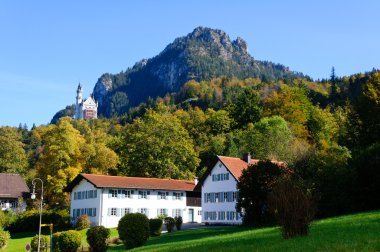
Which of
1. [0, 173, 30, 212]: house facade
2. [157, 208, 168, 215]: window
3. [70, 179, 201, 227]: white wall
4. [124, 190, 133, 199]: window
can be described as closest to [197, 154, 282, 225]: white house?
[157, 208, 168, 215]: window

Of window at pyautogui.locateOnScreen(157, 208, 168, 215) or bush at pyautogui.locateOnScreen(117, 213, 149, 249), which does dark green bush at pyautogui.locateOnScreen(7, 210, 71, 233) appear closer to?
window at pyautogui.locateOnScreen(157, 208, 168, 215)

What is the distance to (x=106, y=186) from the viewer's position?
60.9 meters

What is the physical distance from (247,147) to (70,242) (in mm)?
49120

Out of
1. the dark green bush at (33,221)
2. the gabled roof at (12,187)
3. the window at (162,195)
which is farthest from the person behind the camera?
the gabled roof at (12,187)

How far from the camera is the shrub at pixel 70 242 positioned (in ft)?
126

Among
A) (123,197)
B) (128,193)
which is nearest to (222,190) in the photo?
(128,193)

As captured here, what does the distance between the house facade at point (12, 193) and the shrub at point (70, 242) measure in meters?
39.2

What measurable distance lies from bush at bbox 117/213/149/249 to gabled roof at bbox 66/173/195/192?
27.6 m

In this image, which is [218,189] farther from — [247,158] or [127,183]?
[127,183]

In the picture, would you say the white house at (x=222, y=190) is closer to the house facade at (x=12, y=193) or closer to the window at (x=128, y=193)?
the window at (x=128, y=193)

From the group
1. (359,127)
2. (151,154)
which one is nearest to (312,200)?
(359,127)

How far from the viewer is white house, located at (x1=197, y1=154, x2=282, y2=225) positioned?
5972 cm

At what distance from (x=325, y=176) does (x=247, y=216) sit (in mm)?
7765

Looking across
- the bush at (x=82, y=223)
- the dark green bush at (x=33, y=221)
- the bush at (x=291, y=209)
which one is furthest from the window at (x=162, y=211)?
the bush at (x=291, y=209)
